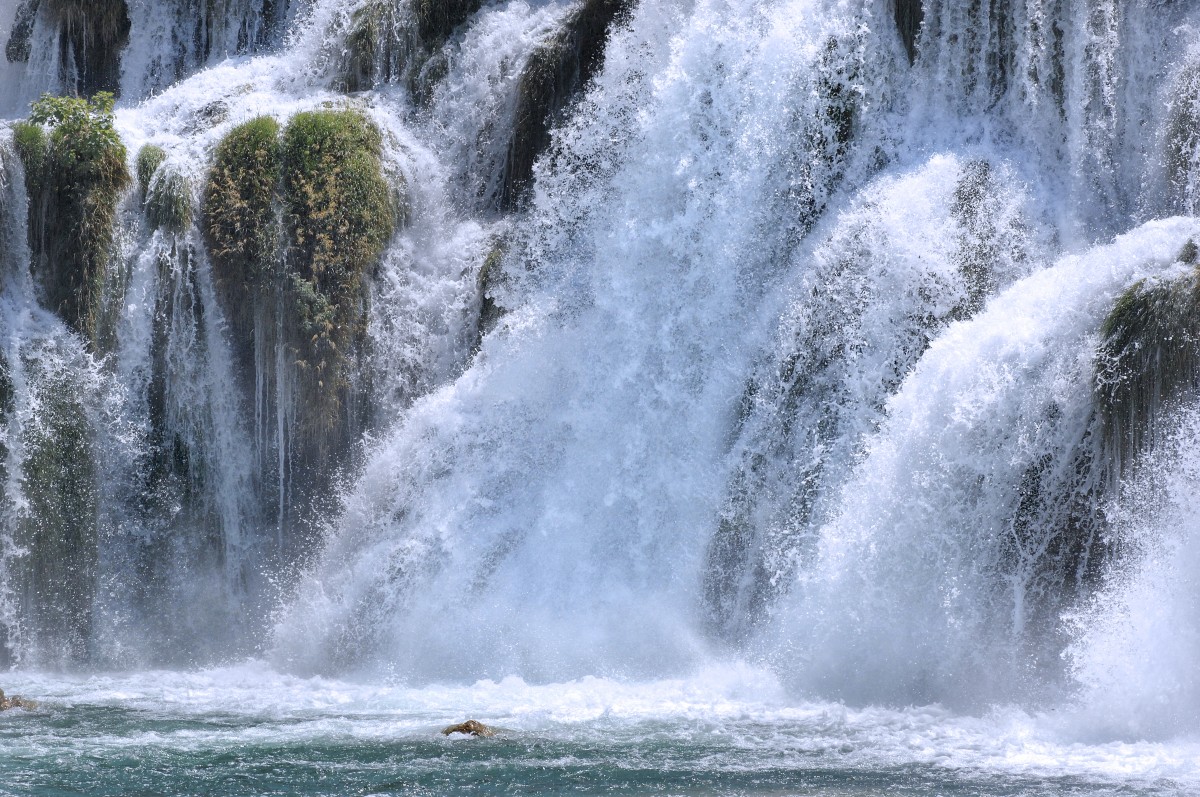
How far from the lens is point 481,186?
1609cm

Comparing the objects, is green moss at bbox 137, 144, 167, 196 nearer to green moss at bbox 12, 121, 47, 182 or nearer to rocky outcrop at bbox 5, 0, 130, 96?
green moss at bbox 12, 121, 47, 182

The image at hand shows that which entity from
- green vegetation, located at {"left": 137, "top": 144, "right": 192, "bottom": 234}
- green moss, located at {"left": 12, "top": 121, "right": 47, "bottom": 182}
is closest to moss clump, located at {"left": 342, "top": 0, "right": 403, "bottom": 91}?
green vegetation, located at {"left": 137, "top": 144, "right": 192, "bottom": 234}

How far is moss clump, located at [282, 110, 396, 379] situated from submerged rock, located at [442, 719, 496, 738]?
4731 millimetres

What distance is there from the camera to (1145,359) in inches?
459

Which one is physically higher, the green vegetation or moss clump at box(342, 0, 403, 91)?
moss clump at box(342, 0, 403, 91)

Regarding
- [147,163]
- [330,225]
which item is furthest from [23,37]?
[330,225]

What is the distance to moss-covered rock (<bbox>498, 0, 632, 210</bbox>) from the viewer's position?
630 inches

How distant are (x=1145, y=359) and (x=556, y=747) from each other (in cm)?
545

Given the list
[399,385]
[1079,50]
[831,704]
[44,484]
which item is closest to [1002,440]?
[831,704]

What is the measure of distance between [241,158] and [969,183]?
7.22m

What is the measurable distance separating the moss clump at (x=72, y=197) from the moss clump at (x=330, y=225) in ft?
5.98

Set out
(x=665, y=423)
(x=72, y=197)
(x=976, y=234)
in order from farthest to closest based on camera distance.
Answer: (x=72, y=197)
(x=665, y=423)
(x=976, y=234)

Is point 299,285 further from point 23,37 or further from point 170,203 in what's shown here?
point 23,37

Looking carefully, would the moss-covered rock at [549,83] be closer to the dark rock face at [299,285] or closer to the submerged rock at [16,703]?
the dark rock face at [299,285]
